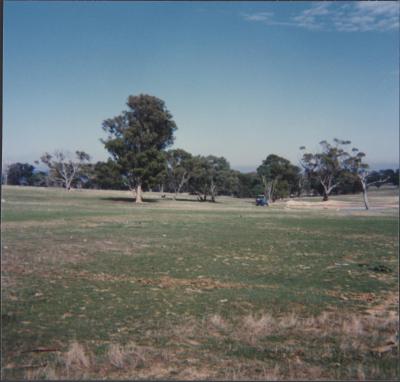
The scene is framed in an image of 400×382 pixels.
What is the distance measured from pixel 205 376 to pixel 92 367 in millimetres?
1678

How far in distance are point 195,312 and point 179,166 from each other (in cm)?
6480

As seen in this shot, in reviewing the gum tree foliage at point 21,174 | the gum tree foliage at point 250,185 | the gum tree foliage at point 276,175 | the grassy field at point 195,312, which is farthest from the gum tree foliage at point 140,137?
the gum tree foliage at point 21,174

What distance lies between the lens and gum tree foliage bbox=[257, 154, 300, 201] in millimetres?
35938

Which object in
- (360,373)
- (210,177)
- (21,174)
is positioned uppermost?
(21,174)

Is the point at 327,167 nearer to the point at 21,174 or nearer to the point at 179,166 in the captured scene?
the point at 179,166

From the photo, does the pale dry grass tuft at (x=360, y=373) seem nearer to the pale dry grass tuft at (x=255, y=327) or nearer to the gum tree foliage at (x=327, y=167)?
the pale dry grass tuft at (x=255, y=327)

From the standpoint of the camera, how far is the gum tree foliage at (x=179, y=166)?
71800 mm

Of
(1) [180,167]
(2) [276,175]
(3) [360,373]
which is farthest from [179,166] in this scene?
(3) [360,373]

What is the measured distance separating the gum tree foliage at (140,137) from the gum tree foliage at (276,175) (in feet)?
72.2

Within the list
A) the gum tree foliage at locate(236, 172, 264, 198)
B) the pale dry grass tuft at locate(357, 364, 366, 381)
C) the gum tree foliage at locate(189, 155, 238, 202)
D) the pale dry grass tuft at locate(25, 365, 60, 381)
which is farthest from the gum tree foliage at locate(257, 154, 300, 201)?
the pale dry grass tuft at locate(25, 365, 60, 381)

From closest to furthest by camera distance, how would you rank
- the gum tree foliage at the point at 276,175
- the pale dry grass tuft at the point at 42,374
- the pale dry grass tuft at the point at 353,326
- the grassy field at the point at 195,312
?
the pale dry grass tuft at the point at 42,374 → the grassy field at the point at 195,312 → the pale dry grass tuft at the point at 353,326 → the gum tree foliage at the point at 276,175

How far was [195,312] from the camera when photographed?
8617 mm

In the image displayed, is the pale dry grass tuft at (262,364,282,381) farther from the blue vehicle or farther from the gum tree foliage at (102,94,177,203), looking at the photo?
the gum tree foliage at (102,94,177,203)

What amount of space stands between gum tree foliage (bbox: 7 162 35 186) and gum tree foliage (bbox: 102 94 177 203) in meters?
62.7
